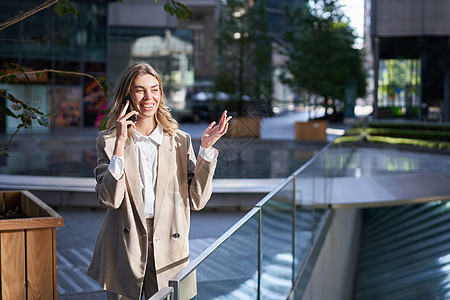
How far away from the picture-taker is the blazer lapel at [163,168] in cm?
289

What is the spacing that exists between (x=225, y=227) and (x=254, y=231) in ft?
15.8

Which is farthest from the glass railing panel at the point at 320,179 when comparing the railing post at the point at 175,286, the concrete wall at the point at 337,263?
the railing post at the point at 175,286

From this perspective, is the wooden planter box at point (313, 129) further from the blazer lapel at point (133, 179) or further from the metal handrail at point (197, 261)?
the blazer lapel at point (133, 179)

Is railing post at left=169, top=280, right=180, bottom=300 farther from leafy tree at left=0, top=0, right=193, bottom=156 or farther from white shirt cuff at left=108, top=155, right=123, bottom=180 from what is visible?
leafy tree at left=0, top=0, right=193, bottom=156

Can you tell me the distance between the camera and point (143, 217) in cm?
287

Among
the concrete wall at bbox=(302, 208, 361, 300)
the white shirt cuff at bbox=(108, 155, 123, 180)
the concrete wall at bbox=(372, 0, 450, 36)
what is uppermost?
the concrete wall at bbox=(372, 0, 450, 36)

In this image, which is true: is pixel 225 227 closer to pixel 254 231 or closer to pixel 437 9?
pixel 254 231

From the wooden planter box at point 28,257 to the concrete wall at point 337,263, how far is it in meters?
3.82

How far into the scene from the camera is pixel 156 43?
4062cm

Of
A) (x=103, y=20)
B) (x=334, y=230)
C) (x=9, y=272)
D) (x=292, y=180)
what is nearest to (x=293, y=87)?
(x=103, y=20)

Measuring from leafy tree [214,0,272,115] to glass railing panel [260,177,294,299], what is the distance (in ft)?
63.4

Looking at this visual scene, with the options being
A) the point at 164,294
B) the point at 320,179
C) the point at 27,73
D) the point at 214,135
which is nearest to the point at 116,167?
the point at 214,135

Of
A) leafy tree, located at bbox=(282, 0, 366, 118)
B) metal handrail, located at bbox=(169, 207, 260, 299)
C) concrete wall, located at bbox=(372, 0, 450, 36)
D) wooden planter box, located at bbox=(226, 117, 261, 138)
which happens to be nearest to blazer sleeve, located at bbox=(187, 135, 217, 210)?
metal handrail, located at bbox=(169, 207, 260, 299)

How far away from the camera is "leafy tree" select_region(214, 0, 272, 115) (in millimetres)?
25031
